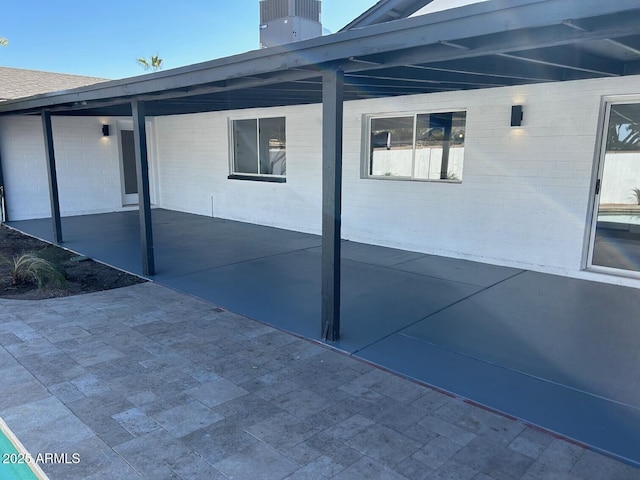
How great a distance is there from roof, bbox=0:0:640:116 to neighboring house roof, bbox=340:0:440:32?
356cm

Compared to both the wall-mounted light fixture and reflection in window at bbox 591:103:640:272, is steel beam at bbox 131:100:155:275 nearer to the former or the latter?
the wall-mounted light fixture

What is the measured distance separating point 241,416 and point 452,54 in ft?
9.07

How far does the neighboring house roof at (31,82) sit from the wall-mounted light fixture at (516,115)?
948cm

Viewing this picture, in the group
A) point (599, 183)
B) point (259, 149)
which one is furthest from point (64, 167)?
point (599, 183)

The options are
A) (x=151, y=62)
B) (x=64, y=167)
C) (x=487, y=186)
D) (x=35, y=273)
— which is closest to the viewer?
(x=35, y=273)

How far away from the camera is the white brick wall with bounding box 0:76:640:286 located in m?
5.79

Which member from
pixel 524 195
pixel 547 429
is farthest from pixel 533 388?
pixel 524 195

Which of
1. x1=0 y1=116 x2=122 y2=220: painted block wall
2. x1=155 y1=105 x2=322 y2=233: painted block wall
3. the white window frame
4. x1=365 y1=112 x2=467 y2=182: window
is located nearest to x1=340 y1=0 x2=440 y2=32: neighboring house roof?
x1=155 y1=105 x2=322 y2=233: painted block wall

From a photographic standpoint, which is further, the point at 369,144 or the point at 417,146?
the point at 369,144

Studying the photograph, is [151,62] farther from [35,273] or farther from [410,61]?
[410,61]

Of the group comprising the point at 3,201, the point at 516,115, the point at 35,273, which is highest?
the point at 516,115

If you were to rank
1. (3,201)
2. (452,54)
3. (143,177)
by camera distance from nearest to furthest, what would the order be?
1. (452,54)
2. (143,177)
3. (3,201)

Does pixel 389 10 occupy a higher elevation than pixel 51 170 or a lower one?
higher

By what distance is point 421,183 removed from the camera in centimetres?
729
